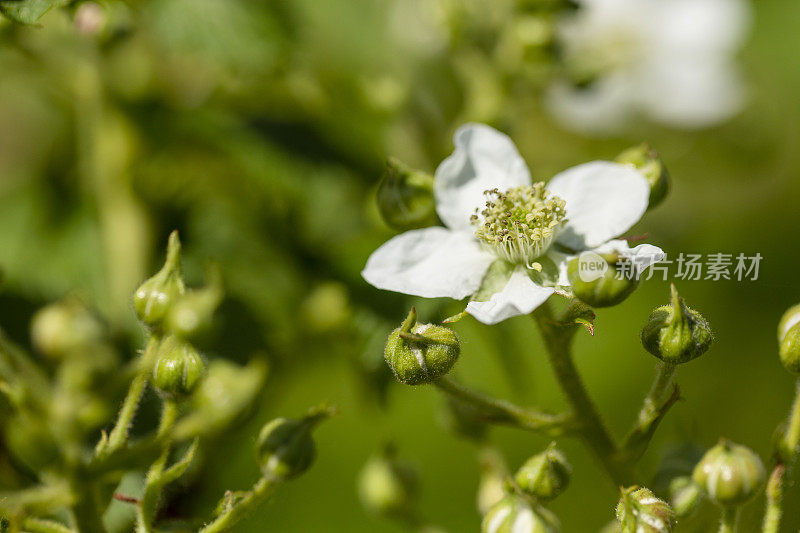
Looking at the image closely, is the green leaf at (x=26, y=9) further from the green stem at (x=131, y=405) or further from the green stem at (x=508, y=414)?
the green stem at (x=508, y=414)

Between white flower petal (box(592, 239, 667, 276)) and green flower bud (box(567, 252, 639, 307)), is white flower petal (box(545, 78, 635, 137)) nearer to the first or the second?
white flower petal (box(592, 239, 667, 276))

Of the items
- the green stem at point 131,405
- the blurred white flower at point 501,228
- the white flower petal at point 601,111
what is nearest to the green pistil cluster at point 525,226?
the blurred white flower at point 501,228

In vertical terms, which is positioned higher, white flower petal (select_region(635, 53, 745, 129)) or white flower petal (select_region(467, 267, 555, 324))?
white flower petal (select_region(635, 53, 745, 129))

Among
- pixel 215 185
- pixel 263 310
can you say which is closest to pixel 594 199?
pixel 263 310

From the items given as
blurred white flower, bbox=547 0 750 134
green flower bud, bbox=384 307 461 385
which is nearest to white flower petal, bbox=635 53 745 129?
blurred white flower, bbox=547 0 750 134

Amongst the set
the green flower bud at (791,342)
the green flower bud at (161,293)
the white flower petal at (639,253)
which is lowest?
the green flower bud at (161,293)

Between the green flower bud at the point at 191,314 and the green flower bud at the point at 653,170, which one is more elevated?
the green flower bud at the point at 653,170

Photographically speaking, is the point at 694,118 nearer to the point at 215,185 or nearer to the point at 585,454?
the point at 585,454
